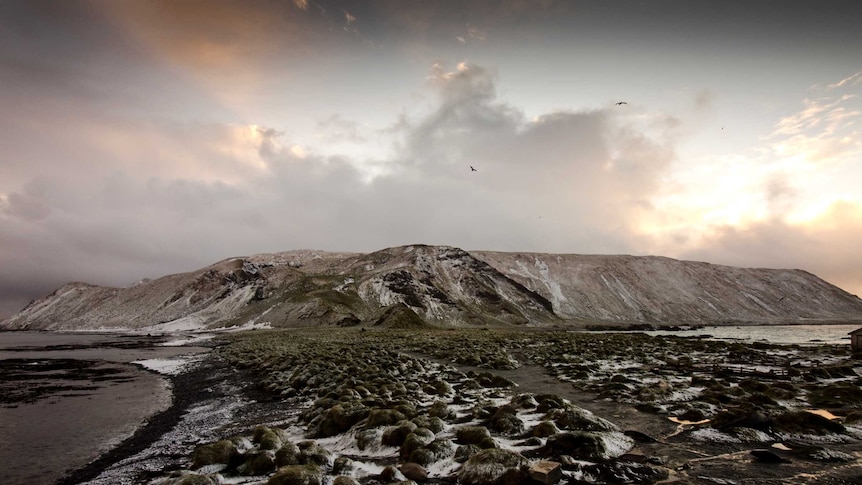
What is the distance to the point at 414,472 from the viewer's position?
873 cm

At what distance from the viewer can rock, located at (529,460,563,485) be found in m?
7.61

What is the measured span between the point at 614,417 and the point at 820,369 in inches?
648

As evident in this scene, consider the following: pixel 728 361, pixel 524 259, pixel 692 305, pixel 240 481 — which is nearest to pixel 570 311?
pixel 524 259

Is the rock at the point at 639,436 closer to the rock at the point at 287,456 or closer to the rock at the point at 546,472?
the rock at the point at 546,472

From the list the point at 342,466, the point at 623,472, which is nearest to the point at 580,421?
the point at 623,472

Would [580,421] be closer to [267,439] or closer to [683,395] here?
[683,395]

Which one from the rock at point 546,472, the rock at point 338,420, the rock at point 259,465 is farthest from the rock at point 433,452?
the rock at point 338,420

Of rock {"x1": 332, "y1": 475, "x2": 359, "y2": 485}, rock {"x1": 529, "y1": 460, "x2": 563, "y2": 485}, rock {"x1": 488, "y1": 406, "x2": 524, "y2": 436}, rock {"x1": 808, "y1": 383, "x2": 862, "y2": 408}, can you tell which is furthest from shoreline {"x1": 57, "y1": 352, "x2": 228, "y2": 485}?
rock {"x1": 808, "y1": 383, "x2": 862, "y2": 408}

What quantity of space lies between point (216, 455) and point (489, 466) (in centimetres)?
674

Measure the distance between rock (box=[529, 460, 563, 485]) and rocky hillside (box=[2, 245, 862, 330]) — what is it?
88.4 m

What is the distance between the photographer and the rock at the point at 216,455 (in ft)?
31.9

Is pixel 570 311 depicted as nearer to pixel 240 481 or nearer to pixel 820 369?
pixel 820 369

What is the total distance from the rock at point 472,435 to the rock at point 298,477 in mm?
3804

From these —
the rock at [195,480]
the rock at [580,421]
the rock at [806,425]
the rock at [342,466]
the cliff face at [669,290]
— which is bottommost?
the rock at [342,466]
